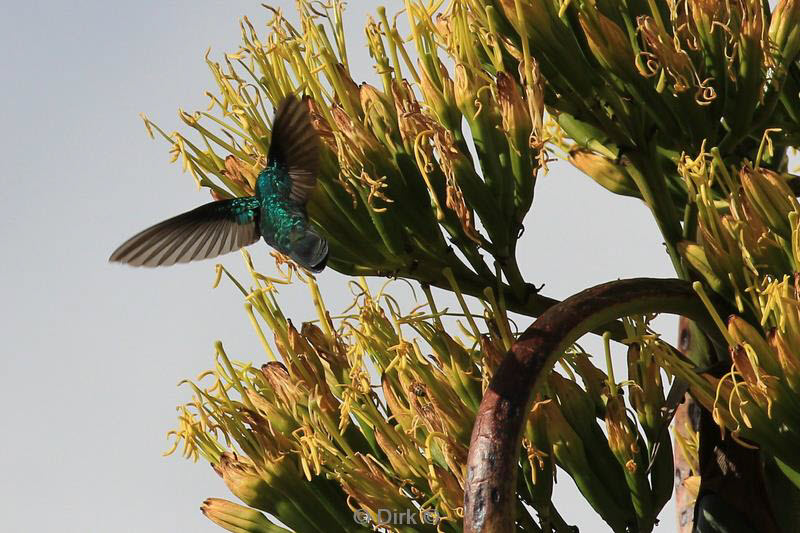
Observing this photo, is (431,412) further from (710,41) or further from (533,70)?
A: (710,41)

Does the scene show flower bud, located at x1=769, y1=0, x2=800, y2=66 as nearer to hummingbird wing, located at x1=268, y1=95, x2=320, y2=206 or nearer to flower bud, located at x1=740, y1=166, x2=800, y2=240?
flower bud, located at x1=740, y1=166, x2=800, y2=240

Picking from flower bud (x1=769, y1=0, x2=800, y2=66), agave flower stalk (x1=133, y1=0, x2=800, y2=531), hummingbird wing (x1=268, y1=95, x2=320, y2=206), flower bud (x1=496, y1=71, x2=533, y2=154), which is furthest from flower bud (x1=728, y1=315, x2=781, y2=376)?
hummingbird wing (x1=268, y1=95, x2=320, y2=206)

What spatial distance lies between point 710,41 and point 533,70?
0.36 m

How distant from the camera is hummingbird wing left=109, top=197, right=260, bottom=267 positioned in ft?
8.79

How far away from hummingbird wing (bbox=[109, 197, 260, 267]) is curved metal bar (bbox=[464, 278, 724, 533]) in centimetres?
79

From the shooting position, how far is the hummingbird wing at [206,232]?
268 cm

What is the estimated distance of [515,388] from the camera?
75.1 inches

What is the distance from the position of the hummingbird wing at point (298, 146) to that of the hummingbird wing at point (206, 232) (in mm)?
186

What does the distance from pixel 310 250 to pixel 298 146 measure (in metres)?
0.23

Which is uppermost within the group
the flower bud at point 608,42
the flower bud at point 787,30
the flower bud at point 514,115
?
the flower bud at point 787,30

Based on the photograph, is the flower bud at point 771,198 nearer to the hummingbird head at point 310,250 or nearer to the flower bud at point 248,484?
the hummingbird head at point 310,250

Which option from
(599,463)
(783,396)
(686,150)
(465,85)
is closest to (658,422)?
(599,463)

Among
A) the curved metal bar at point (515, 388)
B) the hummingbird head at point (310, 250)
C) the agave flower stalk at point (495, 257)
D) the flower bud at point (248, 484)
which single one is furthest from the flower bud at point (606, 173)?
the flower bud at point (248, 484)

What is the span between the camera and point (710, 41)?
259 centimetres
